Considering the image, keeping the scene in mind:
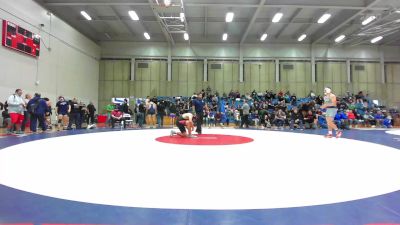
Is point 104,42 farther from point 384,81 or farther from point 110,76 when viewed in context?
point 384,81

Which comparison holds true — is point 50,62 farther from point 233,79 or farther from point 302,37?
point 302,37

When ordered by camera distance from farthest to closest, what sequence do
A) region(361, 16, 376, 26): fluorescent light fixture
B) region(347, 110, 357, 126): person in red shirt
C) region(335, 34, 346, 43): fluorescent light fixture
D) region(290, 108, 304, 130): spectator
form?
region(335, 34, 346, 43): fluorescent light fixture → region(347, 110, 357, 126): person in red shirt → region(361, 16, 376, 26): fluorescent light fixture → region(290, 108, 304, 130): spectator

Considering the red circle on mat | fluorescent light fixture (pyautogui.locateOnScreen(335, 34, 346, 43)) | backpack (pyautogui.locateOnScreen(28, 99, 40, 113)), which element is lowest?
the red circle on mat

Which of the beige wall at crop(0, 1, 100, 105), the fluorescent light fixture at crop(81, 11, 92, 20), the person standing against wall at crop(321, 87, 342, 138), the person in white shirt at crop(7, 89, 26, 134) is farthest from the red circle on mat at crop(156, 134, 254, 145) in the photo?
the fluorescent light fixture at crop(81, 11, 92, 20)

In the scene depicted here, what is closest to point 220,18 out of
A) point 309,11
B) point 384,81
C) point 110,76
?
point 309,11

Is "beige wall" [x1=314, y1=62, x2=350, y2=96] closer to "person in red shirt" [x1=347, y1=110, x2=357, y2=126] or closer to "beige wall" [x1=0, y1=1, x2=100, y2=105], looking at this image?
"person in red shirt" [x1=347, y1=110, x2=357, y2=126]

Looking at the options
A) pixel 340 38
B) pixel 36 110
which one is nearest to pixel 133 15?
pixel 36 110

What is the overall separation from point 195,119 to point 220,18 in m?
12.1

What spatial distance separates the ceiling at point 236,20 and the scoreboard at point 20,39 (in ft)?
9.16

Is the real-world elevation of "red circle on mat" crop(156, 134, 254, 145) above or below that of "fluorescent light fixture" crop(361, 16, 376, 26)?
below

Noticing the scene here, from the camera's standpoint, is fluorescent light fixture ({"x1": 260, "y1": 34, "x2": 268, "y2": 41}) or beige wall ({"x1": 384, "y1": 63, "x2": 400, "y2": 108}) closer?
fluorescent light fixture ({"x1": 260, "y1": 34, "x2": 268, "y2": 41})

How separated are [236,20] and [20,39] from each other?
1390 cm

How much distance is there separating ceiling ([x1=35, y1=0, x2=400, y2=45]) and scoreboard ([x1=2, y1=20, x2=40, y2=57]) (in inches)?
110

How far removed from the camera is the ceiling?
15.7m
